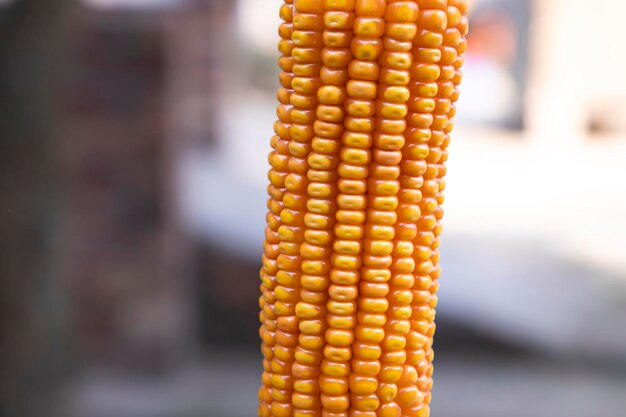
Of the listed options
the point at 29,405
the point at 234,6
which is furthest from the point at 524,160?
the point at 29,405

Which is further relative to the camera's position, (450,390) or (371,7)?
(450,390)

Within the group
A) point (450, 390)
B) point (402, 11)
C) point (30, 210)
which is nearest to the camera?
point (402, 11)

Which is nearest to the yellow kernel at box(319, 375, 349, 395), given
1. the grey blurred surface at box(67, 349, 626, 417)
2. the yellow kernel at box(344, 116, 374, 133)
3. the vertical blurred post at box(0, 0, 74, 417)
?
the yellow kernel at box(344, 116, 374, 133)

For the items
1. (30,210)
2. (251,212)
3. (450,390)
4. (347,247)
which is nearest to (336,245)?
(347,247)

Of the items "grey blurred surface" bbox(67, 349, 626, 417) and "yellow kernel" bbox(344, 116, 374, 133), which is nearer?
"yellow kernel" bbox(344, 116, 374, 133)

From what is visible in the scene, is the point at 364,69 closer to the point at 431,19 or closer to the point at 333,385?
the point at 431,19

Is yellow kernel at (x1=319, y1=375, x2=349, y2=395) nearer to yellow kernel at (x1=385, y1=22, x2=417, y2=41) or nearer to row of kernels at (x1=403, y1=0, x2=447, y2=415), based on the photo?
row of kernels at (x1=403, y1=0, x2=447, y2=415)
